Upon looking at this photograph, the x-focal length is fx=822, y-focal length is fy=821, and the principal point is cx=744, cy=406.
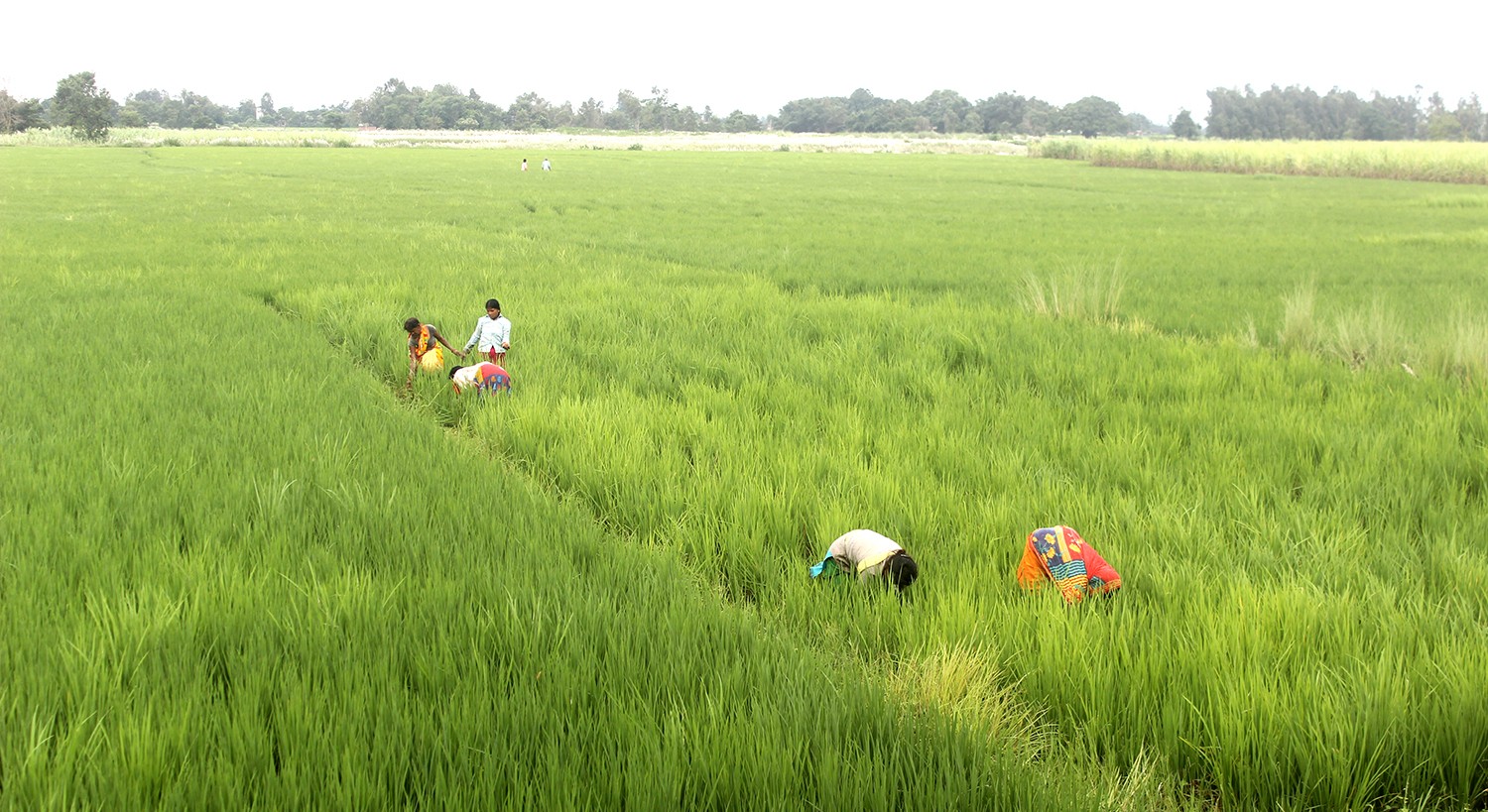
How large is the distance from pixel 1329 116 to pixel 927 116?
4990 cm

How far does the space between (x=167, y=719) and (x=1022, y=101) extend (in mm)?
124131

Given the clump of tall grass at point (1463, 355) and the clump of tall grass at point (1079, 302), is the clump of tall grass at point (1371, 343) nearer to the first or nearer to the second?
the clump of tall grass at point (1463, 355)

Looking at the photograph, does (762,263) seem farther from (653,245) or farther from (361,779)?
(361,779)

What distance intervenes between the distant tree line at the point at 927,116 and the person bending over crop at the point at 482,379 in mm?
101292

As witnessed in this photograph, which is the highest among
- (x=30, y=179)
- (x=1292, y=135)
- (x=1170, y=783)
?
(x=1292, y=135)

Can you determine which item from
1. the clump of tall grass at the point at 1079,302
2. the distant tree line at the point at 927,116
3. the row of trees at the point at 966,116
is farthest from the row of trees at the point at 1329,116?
the clump of tall grass at the point at 1079,302

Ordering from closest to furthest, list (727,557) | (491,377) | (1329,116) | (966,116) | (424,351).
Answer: (727,557) < (491,377) < (424,351) < (1329,116) < (966,116)

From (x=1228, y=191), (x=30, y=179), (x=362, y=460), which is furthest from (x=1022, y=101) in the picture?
(x=362, y=460)

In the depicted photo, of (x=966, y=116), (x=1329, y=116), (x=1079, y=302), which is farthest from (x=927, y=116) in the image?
(x=1079, y=302)

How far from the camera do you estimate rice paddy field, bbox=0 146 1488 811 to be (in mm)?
1470

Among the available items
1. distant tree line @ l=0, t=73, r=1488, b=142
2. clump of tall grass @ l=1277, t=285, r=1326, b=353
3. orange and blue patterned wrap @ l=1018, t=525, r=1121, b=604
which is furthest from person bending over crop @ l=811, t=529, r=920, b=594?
distant tree line @ l=0, t=73, r=1488, b=142

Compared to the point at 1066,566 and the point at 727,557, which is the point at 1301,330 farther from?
the point at 727,557

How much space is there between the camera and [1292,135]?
101 m

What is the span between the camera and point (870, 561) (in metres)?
2.26
